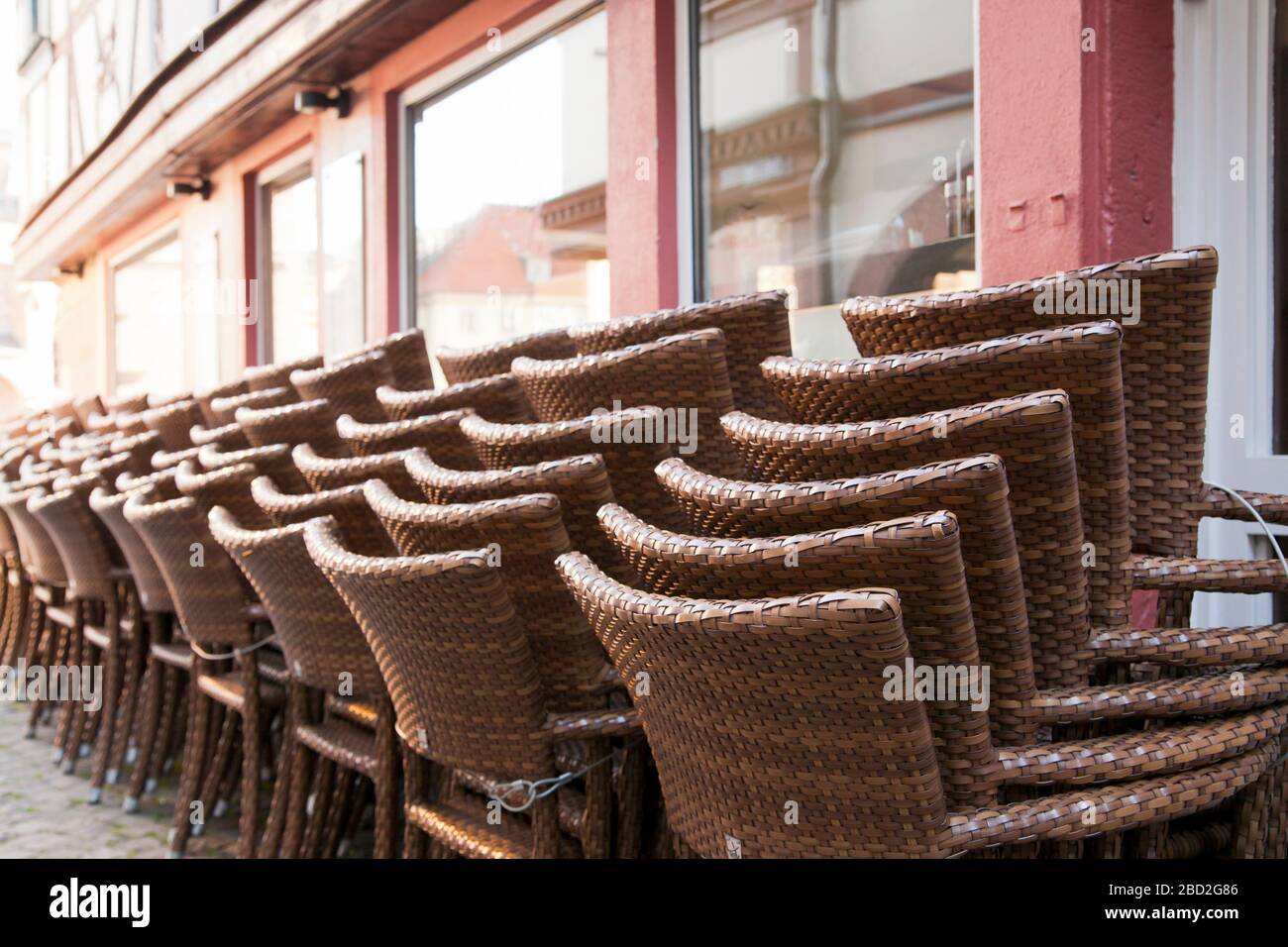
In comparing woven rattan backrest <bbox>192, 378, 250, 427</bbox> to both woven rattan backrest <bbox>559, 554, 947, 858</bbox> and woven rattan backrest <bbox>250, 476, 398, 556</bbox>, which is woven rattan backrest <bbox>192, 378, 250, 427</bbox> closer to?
woven rattan backrest <bbox>250, 476, 398, 556</bbox>

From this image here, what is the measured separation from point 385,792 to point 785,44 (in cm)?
252

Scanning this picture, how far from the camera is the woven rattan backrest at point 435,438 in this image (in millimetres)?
2152

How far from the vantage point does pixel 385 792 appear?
229 cm

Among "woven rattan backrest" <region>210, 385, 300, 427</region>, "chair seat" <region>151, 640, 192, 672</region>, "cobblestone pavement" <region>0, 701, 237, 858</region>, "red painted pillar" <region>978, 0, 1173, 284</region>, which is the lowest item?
A: "cobblestone pavement" <region>0, 701, 237, 858</region>

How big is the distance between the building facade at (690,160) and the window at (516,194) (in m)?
0.02

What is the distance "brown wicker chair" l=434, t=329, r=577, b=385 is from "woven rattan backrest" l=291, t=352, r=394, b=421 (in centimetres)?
36

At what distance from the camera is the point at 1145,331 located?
4.78ft

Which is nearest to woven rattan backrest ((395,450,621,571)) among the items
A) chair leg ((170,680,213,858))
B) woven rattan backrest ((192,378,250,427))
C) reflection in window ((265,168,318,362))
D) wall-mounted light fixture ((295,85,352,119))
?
chair leg ((170,680,213,858))

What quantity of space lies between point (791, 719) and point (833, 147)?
2654 mm

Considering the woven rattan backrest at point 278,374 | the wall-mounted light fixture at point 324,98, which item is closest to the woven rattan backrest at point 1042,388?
the woven rattan backrest at point 278,374

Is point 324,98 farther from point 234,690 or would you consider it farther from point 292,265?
point 234,690

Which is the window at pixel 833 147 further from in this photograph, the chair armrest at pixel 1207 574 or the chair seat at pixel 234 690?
the chair seat at pixel 234 690

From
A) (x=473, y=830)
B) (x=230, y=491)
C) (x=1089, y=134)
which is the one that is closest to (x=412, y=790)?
(x=473, y=830)

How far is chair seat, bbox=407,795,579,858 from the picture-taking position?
1.89m
